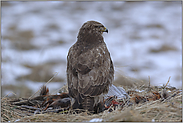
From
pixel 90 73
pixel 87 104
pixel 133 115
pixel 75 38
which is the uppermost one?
pixel 75 38

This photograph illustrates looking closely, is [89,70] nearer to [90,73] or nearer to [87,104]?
[90,73]

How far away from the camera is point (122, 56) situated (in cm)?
733

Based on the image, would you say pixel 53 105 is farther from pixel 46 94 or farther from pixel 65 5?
pixel 65 5

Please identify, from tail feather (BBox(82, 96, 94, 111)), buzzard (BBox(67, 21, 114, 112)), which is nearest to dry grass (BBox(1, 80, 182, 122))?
tail feather (BBox(82, 96, 94, 111))

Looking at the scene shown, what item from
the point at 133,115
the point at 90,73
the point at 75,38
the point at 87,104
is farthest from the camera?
the point at 75,38

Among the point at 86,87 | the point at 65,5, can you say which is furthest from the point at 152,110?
the point at 65,5

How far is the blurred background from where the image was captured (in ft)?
20.4

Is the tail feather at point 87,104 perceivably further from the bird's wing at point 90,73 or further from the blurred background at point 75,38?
the blurred background at point 75,38

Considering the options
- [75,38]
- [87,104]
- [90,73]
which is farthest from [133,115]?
[75,38]

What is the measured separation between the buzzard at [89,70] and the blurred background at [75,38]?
88cm

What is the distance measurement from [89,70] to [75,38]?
18.9ft

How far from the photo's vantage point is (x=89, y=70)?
3.72 m

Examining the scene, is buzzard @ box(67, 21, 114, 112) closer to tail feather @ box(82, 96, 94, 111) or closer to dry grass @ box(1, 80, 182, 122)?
tail feather @ box(82, 96, 94, 111)

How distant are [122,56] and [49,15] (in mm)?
5471
